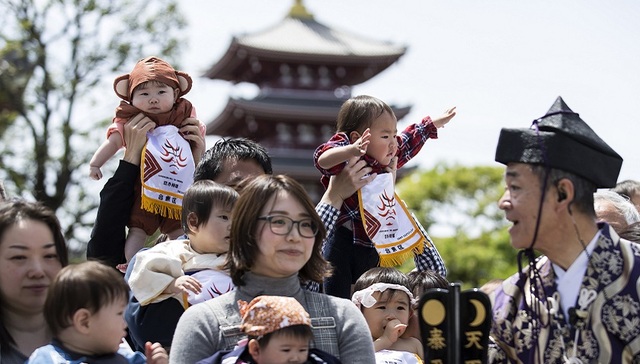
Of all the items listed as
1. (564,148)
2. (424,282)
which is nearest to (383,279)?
(424,282)

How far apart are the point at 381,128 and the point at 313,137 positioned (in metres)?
32.3

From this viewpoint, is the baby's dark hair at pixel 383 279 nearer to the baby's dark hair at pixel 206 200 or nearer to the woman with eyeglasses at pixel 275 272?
the baby's dark hair at pixel 206 200

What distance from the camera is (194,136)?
5.49m

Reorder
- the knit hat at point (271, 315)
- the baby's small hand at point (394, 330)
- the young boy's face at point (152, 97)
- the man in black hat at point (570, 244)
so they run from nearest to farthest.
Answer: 1. the knit hat at point (271, 315)
2. the man in black hat at point (570, 244)
3. the baby's small hand at point (394, 330)
4. the young boy's face at point (152, 97)

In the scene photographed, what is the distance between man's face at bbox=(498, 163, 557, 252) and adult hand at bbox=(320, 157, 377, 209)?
1.49 meters

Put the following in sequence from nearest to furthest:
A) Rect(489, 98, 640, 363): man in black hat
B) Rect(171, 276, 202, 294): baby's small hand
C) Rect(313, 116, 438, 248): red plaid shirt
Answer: Rect(489, 98, 640, 363): man in black hat < Rect(171, 276, 202, 294): baby's small hand < Rect(313, 116, 438, 248): red plaid shirt

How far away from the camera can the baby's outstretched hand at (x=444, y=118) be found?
5469 millimetres

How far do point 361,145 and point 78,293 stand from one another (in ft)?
5.69

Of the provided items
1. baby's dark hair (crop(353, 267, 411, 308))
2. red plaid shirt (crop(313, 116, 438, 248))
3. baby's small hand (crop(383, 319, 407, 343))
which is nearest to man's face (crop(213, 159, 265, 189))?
red plaid shirt (crop(313, 116, 438, 248))

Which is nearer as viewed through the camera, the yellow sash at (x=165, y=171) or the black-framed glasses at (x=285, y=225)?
the black-framed glasses at (x=285, y=225)

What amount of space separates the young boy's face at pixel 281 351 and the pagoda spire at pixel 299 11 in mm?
40803

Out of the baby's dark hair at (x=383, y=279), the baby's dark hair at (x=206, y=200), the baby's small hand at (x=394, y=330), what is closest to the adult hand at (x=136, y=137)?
the baby's dark hair at (x=206, y=200)

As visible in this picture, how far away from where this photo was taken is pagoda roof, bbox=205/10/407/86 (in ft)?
124

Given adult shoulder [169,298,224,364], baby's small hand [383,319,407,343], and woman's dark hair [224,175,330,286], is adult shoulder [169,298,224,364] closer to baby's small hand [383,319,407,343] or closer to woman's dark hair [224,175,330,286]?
woman's dark hair [224,175,330,286]
